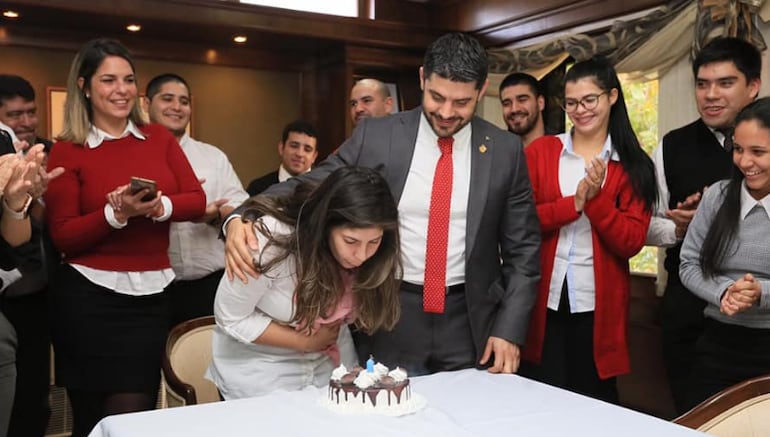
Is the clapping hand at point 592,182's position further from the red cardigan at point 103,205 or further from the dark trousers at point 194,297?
the dark trousers at point 194,297

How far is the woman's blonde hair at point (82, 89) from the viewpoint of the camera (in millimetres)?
2495

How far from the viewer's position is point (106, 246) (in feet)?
8.09

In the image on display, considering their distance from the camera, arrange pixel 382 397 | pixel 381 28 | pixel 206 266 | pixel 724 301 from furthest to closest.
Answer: pixel 381 28, pixel 206 266, pixel 724 301, pixel 382 397

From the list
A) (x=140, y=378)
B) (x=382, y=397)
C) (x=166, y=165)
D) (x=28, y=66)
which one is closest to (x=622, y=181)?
(x=382, y=397)

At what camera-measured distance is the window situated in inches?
204

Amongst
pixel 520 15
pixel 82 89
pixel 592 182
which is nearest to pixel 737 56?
pixel 592 182

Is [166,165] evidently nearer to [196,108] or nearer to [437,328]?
[437,328]

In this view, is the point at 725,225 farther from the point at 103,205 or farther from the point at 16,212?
the point at 16,212

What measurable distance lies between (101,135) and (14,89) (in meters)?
0.72

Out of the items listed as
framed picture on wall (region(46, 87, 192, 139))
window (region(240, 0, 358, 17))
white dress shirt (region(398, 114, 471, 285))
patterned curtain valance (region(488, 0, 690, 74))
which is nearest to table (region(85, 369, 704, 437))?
Result: white dress shirt (region(398, 114, 471, 285))

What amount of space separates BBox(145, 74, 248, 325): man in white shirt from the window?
76.8 inches

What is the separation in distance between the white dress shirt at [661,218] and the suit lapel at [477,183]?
0.81m

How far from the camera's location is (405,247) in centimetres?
210

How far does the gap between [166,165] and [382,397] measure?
4.75 ft
